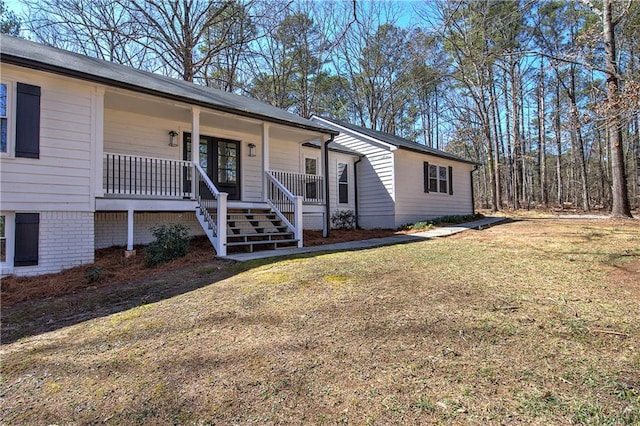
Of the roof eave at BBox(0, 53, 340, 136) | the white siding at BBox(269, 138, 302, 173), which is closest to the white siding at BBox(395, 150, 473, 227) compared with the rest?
the white siding at BBox(269, 138, 302, 173)

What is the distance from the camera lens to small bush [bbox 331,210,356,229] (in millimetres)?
12609

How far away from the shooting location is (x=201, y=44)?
57.6ft

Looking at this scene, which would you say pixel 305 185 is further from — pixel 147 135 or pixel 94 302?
pixel 94 302

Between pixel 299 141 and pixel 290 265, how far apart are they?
6.59 m

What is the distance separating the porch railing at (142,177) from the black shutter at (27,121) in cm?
118

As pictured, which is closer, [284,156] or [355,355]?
[355,355]

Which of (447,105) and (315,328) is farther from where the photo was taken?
(447,105)

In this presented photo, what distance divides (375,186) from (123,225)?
8629 mm

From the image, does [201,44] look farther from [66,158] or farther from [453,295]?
[453,295]

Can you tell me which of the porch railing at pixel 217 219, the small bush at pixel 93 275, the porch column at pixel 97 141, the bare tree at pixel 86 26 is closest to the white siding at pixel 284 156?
the porch railing at pixel 217 219

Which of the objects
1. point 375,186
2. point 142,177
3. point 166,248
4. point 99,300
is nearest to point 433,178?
point 375,186

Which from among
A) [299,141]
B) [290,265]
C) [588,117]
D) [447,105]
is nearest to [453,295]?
[290,265]

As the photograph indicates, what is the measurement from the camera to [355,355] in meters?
2.52

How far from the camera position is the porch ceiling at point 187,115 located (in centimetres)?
718
